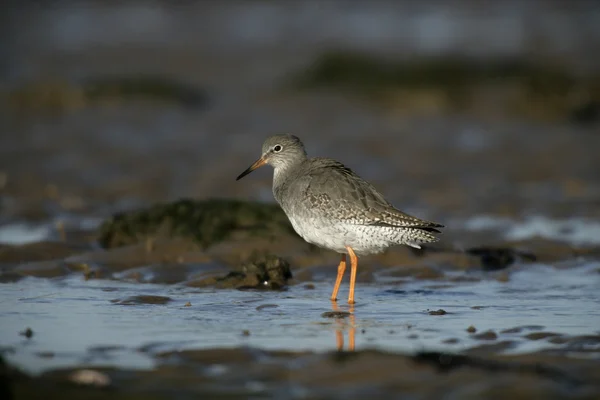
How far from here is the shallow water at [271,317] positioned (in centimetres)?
707

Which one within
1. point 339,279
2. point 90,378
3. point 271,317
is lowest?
point 90,378

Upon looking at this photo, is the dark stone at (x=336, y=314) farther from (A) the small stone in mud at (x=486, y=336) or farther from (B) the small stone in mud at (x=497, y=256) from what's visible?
(B) the small stone in mud at (x=497, y=256)

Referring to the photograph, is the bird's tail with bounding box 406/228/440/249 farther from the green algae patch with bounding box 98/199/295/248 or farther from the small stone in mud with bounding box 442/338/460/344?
the green algae patch with bounding box 98/199/295/248

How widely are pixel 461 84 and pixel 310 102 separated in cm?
314

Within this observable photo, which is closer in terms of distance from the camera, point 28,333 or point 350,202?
point 28,333

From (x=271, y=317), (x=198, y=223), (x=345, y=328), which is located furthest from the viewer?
(x=198, y=223)

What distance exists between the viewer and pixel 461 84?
69.4ft

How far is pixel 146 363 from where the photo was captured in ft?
21.5

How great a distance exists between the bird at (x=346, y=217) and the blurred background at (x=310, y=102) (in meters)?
4.17

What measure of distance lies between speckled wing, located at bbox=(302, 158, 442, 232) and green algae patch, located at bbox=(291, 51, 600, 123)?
10506 mm

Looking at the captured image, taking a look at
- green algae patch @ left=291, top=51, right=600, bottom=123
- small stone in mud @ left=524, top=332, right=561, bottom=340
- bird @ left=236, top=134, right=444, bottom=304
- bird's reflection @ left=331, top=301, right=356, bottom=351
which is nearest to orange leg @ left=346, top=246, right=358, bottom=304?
bird @ left=236, top=134, right=444, bottom=304

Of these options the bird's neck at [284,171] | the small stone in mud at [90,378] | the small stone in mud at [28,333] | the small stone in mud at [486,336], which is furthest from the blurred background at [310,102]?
the small stone in mud at [90,378]

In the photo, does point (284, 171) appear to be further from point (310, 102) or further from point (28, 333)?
point (310, 102)

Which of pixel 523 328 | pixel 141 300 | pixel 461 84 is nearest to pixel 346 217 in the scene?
pixel 141 300
